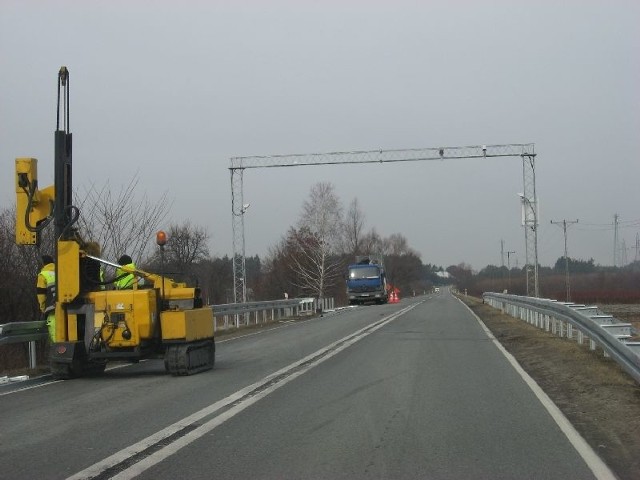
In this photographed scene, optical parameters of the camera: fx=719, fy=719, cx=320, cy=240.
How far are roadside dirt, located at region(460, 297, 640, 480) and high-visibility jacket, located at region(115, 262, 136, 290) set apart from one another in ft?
24.0

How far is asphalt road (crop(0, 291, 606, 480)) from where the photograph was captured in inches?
251

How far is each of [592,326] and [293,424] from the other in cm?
725

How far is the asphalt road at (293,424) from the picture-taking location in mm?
6367

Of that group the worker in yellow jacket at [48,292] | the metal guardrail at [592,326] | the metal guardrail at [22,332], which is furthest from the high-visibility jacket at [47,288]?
the metal guardrail at [592,326]

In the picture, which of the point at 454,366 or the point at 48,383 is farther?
the point at 454,366

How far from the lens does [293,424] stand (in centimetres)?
820

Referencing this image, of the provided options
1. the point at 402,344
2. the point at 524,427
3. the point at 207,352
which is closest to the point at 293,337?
the point at 402,344

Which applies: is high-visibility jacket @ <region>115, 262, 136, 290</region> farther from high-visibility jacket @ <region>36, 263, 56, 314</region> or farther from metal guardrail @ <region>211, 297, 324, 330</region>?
metal guardrail @ <region>211, 297, 324, 330</region>

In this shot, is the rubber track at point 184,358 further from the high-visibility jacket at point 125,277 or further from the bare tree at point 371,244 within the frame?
the bare tree at point 371,244

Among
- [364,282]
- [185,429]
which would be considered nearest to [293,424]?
[185,429]

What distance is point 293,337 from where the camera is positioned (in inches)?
851

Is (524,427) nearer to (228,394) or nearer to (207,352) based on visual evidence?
(228,394)

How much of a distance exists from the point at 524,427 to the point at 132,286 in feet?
25.6

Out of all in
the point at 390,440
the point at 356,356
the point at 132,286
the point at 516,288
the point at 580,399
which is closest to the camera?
Result: the point at 390,440
